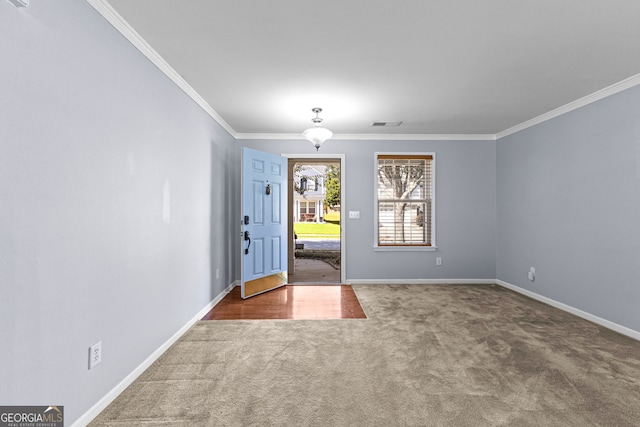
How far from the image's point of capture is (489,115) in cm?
405

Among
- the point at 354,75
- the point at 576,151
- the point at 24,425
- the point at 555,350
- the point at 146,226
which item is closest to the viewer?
the point at 24,425

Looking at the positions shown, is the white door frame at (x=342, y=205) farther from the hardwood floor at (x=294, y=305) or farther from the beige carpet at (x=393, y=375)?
the beige carpet at (x=393, y=375)

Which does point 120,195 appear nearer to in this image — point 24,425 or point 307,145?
point 24,425

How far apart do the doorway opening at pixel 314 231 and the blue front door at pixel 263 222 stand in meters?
0.51

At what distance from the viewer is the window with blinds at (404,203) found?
5180mm

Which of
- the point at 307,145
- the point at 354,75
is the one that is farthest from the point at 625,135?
the point at 307,145

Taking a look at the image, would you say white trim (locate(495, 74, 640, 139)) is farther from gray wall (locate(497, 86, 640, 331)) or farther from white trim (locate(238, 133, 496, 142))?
white trim (locate(238, 133, 496, 142))

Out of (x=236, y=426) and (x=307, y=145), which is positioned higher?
(x=307, y=145)

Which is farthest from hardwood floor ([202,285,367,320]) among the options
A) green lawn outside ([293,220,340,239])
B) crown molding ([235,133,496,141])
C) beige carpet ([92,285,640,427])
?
green lawn outside ([293,220,340,239])

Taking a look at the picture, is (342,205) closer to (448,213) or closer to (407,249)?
(407,249)

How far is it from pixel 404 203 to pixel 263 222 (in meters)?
2.39

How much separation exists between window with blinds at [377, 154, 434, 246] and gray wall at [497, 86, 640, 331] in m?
1.24

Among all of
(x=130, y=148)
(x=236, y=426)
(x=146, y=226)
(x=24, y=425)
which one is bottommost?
(x=236, y=426)

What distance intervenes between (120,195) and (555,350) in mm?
3655
